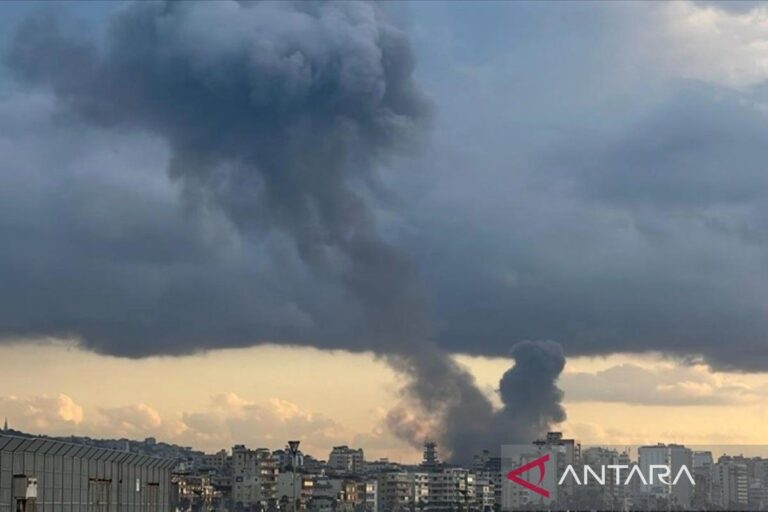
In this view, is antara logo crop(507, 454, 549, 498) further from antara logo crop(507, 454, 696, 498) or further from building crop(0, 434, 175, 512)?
building crop(0, 434, 175, 512)

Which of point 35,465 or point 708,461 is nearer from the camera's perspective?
point 35,465

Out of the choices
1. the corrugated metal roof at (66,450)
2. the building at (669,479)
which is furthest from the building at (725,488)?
the corrugated metal roof at (66,450)

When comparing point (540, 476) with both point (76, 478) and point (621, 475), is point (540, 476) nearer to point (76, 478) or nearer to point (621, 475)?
point (621, 475)

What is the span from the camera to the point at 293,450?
120500 mm

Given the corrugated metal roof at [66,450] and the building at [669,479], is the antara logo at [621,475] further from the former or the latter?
the corrugated metal roof at [66,450]

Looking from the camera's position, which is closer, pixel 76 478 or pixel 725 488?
pixel 76 478

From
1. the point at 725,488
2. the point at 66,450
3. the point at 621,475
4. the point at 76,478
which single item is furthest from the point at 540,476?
the point at 66,450

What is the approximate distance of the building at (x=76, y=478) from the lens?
9681cm

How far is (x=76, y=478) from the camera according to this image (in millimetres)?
110625

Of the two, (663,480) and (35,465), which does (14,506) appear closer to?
(35,465)

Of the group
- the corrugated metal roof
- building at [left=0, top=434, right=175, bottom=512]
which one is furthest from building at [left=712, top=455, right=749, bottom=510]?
the corrugated metal roof

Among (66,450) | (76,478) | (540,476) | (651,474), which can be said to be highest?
(66,450)

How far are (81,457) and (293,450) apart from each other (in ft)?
60.9

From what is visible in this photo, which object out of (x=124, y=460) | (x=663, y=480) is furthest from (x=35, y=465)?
(x=663, y=480)
